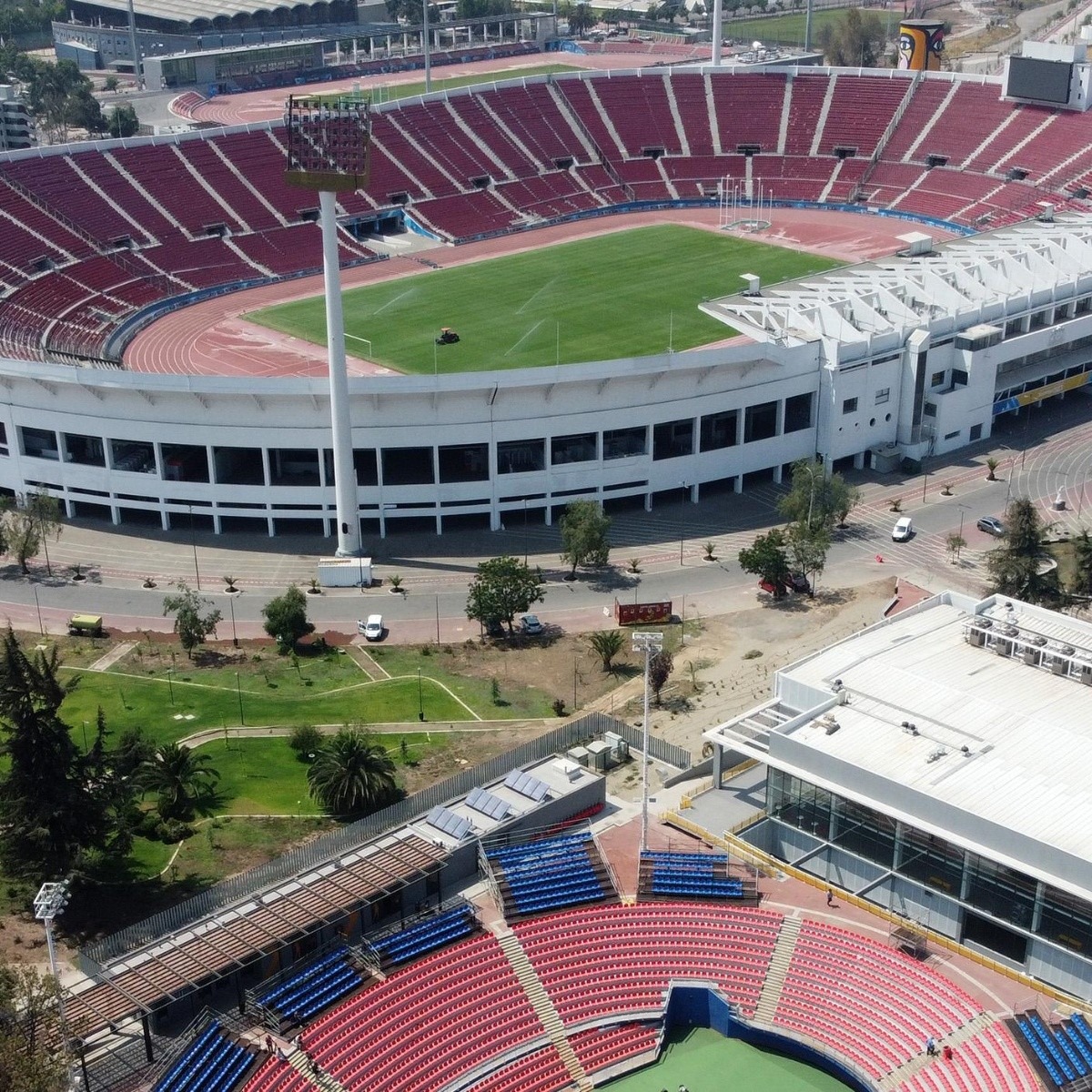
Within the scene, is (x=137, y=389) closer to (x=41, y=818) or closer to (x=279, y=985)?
(x=41, y=818)

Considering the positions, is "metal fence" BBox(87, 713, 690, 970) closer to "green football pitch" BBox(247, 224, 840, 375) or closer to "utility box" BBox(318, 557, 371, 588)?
"utility box" BBox(318, 557, 371, 588)

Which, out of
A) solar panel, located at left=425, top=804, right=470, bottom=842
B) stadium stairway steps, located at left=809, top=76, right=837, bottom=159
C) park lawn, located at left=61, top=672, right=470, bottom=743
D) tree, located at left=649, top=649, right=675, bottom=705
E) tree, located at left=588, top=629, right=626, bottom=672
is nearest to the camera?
solar panel, located at left=425, top=804, right=470, bottom=842

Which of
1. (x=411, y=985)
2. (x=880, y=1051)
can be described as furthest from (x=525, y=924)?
(x=880, y=1051)

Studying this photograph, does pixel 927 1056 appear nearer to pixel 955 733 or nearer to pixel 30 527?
pixel 955 733

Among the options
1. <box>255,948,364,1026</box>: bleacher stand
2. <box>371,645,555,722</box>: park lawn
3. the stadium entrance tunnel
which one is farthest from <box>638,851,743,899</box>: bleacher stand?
<box>371,645,555,722</box>: park lawn

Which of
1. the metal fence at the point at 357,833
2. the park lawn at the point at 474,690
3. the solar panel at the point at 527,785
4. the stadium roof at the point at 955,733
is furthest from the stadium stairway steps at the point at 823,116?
the solar panel at the point at 527,785

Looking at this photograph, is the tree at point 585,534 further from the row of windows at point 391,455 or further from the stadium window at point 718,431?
the stadium window at point 718,431
